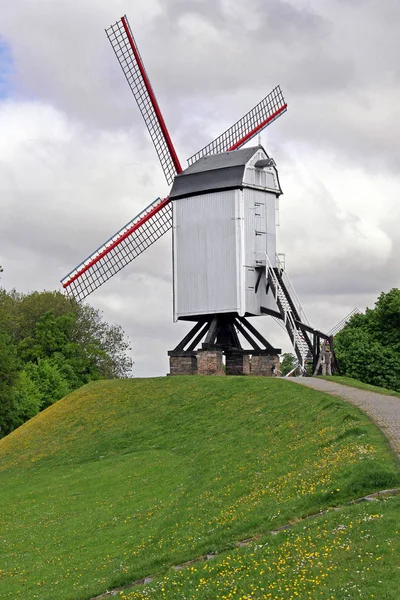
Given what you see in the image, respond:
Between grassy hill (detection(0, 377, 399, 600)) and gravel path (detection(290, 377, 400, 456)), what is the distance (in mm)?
533

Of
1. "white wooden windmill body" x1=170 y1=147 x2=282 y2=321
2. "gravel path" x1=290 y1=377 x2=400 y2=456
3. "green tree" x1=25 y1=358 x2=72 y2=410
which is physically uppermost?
"white wooden windmill body" x1=170 y1=147 x2=282 y2=321

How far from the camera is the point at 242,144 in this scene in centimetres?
5788

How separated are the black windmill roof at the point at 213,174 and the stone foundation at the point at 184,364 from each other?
10.5m

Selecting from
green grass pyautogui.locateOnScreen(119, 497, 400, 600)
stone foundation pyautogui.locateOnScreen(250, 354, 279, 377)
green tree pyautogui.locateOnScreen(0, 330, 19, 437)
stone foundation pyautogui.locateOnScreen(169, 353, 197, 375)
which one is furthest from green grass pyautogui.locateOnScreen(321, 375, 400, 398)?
green tree pyautogui.locateOnScreen(0, 330, 19, 437)

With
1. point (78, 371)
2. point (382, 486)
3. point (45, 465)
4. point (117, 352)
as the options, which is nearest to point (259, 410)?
point (45, 465)

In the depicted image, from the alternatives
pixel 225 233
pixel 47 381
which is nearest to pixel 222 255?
pixel 225 233

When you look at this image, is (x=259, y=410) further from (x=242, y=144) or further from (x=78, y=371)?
(x=78, y=371)

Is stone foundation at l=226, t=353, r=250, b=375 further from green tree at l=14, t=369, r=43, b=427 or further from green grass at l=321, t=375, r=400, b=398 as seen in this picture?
green tree at l=14, t=369, r=43, b=427

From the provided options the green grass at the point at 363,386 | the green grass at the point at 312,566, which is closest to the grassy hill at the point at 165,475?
the green grass at the point at 312,566

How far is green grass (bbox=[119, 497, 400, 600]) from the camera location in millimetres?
14484

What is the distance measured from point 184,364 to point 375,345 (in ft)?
51.7

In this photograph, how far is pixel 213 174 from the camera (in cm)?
5350

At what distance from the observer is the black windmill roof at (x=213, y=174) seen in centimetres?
5253

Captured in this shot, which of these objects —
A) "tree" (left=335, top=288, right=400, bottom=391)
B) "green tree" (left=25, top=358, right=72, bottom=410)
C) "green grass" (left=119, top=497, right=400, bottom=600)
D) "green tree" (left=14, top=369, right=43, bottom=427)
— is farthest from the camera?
"green tree" (left=25, top=358, right=72, bottom=410)
